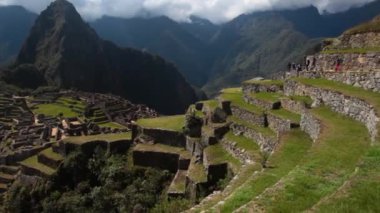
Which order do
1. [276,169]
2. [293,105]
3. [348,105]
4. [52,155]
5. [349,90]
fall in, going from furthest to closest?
[52,155]
[293,105]
[349,90]
[348,105]
[276,169]

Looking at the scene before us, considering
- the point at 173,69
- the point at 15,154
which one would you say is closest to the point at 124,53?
the point at 173,69

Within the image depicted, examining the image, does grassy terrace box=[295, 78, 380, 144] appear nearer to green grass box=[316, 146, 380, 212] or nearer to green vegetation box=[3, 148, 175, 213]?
green grass box=[316, 146, 380, 212]

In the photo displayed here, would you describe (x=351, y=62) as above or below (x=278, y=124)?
above

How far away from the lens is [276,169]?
40.4 feet

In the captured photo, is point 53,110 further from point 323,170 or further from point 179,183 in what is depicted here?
point 323,170

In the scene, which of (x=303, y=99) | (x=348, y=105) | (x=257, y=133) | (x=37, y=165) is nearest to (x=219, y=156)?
(x=257, y=133)

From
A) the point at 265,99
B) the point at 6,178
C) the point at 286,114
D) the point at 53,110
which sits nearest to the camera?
the point at 286,114

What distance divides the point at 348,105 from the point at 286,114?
4.33 m

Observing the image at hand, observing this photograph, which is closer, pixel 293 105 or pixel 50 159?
pixel 293 105

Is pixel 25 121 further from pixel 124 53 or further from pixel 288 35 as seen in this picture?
pixel 288 35

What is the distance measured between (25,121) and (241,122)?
1793 inches

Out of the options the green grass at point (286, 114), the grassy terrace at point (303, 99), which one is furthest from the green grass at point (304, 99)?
the green grass at point (286, 114)

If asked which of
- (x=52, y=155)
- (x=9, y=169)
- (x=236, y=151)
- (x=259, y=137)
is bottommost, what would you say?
(x=9, y=169)

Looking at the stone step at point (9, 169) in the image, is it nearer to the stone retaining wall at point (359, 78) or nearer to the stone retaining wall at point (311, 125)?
the stone retaining wall at point (359, 78)
